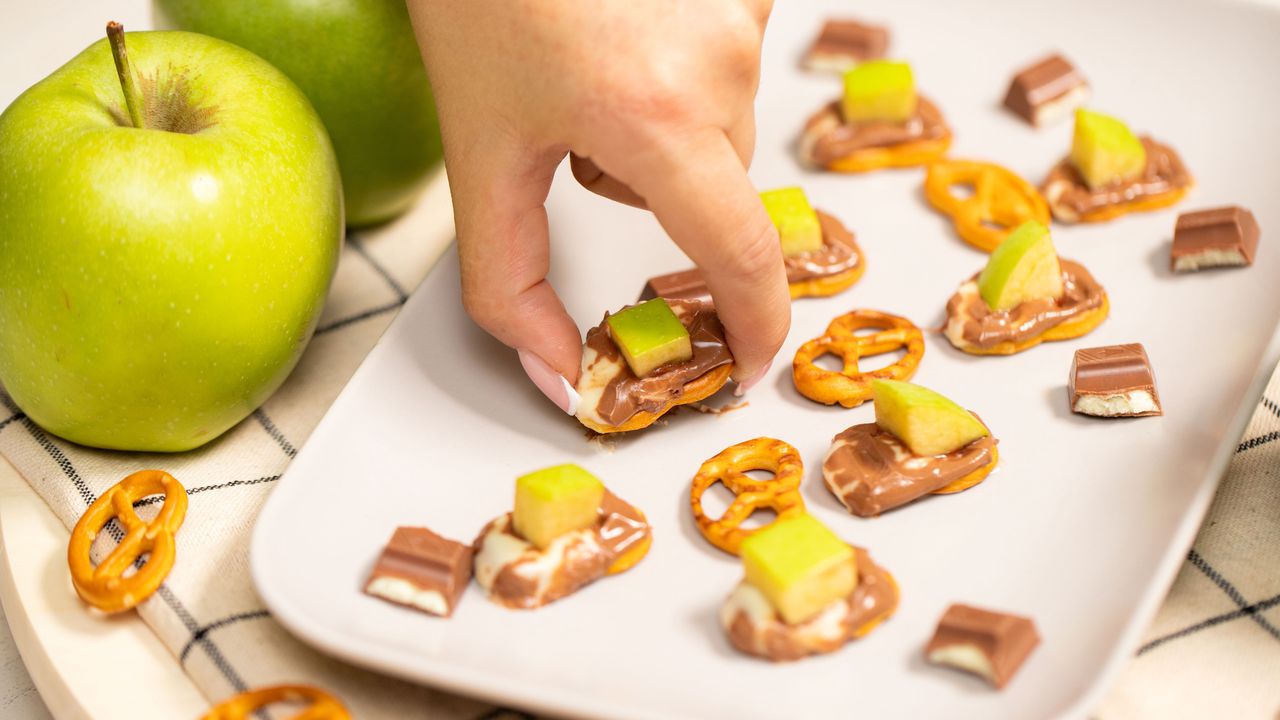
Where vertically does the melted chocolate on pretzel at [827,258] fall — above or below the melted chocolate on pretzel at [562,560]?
below

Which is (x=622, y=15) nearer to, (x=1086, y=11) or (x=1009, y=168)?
(x=1009, y=168)

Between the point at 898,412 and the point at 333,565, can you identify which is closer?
the point at 333,565

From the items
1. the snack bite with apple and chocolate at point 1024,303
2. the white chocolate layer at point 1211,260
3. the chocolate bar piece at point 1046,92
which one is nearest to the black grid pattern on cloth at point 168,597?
the snack bite with apple and chocolate at point 1024,303

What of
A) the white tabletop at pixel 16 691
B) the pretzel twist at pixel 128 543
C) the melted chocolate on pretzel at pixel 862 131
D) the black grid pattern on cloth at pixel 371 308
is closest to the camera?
the pretzel twist at pixel 128 543

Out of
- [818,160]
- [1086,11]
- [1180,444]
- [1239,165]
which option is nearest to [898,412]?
[1180,444]

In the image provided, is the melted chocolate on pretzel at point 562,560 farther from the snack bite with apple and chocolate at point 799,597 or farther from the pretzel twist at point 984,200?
the pretzel twist at point 984,200

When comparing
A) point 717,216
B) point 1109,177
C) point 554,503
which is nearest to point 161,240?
point 554,503

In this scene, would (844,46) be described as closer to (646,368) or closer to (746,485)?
(646,368)
